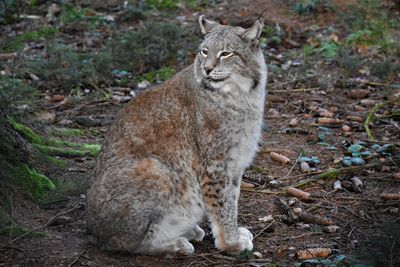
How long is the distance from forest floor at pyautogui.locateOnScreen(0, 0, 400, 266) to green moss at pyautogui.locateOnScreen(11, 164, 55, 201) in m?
0.14

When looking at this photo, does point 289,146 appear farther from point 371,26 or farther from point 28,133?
point 371,26

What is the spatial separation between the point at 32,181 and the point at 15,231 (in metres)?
1.00

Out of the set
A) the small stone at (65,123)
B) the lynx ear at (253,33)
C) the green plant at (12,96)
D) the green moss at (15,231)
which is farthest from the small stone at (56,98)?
the lynx ear at (253,33)

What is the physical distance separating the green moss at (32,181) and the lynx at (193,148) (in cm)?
92

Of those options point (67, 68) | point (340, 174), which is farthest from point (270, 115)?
point (67, 68)

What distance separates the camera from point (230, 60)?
226 inches

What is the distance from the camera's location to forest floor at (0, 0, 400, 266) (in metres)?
5.38

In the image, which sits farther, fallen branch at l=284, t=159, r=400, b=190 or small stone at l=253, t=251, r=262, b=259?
fallen branch at l=284, t=159, r=400, b=190

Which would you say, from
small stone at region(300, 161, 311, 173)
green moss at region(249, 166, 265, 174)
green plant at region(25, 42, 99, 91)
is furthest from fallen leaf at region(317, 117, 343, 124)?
green plant at region(25, 42, 99, 91)

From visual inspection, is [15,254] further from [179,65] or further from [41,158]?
[179,65]

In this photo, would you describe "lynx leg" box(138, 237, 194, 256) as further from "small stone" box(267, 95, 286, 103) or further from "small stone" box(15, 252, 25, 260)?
"small stone" box(267, 95, 286, 103)

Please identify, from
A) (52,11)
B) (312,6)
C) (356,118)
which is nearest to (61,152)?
(356,118)

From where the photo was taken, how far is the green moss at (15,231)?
5242 millimetres

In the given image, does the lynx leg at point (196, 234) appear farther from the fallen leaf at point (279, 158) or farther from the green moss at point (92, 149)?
the green moss at point (92, 149)
